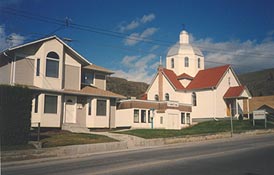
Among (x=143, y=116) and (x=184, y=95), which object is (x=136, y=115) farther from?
(x=184, y=95)

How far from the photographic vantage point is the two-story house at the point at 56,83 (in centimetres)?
2942

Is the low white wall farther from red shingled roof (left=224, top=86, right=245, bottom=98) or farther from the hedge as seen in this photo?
the hedge

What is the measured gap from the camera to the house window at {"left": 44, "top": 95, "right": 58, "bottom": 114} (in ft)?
98.2

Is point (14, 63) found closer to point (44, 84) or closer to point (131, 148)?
point (44, 84)

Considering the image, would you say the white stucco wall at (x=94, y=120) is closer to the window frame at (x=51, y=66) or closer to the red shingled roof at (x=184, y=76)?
the window frame at (x=51, y=66)

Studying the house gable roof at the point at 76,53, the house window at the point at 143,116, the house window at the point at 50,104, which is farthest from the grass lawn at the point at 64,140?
the house window at the point at 143,116

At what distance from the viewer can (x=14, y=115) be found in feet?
64.5

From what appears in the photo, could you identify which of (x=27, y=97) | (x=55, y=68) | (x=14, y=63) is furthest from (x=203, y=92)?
(x=27, y=97)

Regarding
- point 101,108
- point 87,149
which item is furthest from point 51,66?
point 87,149

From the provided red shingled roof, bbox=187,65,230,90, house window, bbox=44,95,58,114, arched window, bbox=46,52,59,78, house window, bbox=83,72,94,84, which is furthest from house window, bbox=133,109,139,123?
red shingled roof, bbox=187,65,230,90

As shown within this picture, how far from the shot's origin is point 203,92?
49688 mm

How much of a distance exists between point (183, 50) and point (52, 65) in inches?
1134

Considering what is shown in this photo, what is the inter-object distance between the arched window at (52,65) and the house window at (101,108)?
5444 mm

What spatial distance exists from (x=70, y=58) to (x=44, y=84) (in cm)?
447
